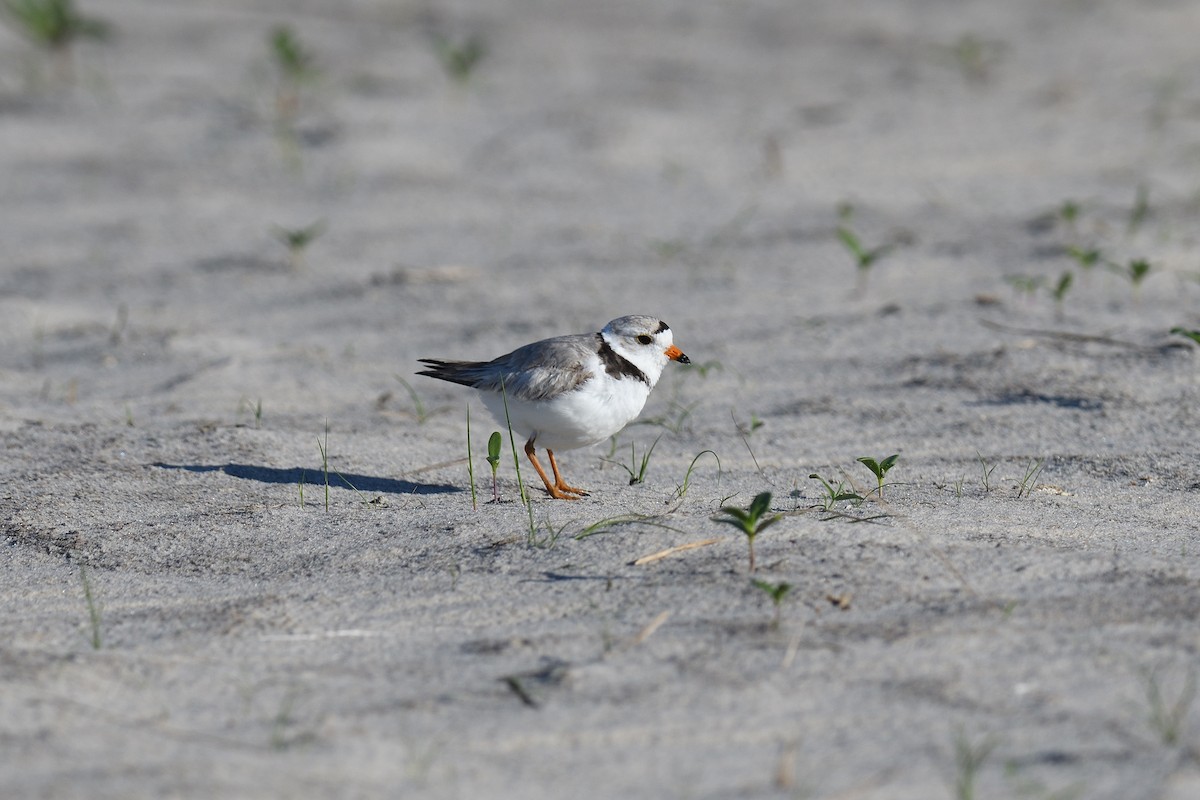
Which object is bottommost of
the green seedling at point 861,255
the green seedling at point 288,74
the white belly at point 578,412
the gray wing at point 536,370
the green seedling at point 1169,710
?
the green seedling at point 1169,710

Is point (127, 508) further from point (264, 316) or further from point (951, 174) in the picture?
point (951, 174)

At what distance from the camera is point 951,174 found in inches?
296

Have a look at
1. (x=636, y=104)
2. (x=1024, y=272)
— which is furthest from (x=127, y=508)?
(x=636, y=104)

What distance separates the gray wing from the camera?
407cm

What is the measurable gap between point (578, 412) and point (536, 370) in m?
0.25

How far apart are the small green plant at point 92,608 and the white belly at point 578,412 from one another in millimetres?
1329

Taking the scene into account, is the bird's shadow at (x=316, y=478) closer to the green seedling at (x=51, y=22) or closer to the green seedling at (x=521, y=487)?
the green seedling at (x=521, y=487)

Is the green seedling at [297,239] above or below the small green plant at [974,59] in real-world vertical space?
below

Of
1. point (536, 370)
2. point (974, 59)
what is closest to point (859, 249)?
point (536, 370)

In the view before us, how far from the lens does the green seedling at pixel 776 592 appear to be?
284cm

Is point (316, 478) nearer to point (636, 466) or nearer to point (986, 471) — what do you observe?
point (636, 466)

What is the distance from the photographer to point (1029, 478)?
3.97 m

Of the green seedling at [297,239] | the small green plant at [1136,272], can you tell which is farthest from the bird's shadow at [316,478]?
the small green plant at [1136,272]

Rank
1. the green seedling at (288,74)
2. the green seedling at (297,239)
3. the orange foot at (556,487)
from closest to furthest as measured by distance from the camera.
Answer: the orange foot at (556,487) < the green seedling at (297,239) < the green seedling at (288,74)
